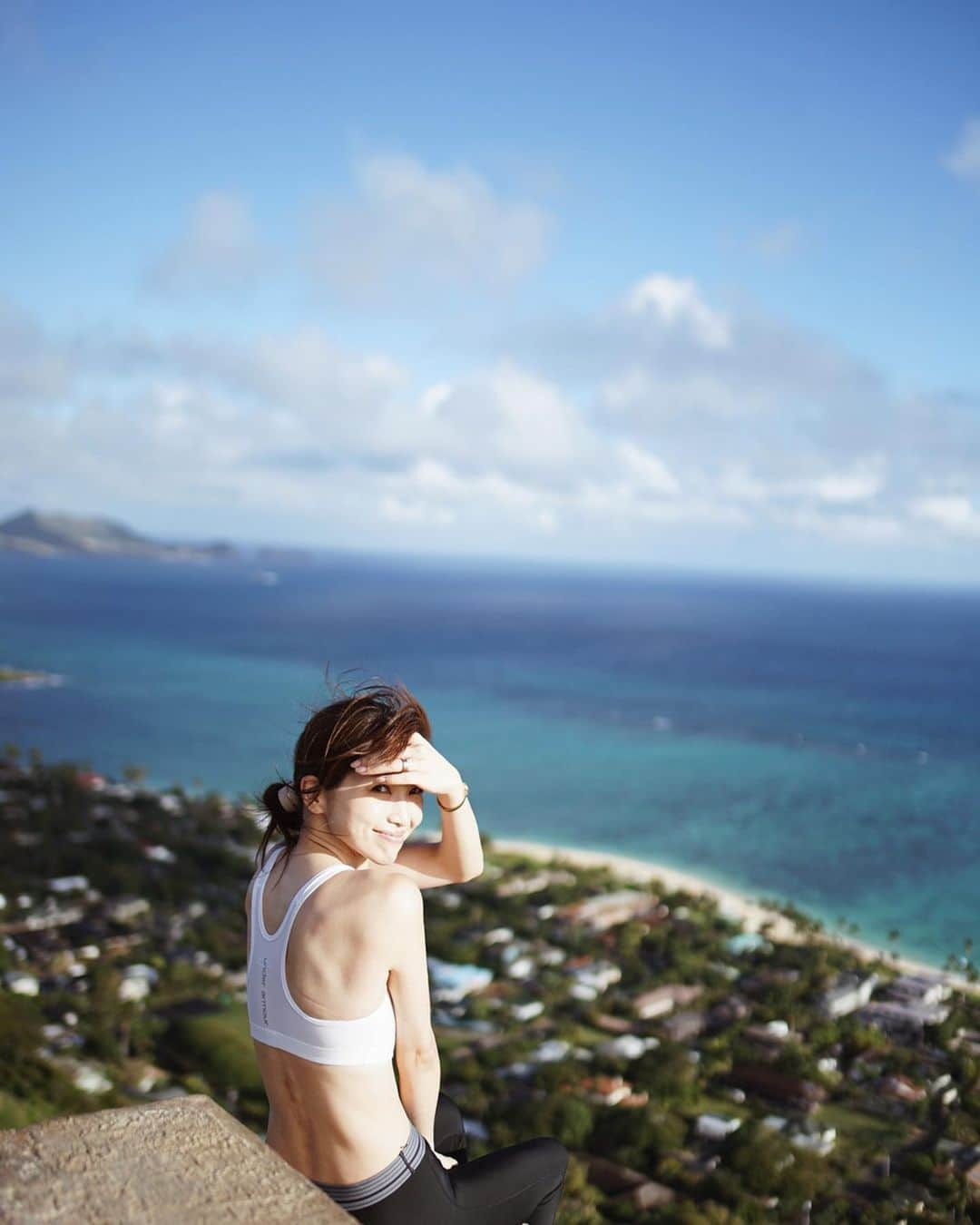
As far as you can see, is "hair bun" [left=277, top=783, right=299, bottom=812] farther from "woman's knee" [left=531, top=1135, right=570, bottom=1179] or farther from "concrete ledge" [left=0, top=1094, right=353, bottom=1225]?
"woman's knee" [left=531, top=1135, right=570, bottom=1179]

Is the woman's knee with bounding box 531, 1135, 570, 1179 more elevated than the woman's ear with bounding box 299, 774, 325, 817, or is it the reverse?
the woman's ear with bounding box 299, 774, 325, 817

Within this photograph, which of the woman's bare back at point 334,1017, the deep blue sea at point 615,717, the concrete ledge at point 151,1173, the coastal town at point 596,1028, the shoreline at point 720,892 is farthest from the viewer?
the deep blue sea at point 615,717

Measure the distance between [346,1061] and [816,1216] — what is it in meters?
8.20

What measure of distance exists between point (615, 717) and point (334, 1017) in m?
39.8

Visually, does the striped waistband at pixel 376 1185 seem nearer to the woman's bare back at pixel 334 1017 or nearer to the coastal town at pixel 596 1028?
the woman's bare back at pixel 334 1017

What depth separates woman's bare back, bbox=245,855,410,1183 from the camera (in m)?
1.46

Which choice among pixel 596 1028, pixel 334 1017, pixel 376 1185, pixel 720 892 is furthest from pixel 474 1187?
pixel 720 892

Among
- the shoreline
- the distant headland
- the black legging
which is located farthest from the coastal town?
the distant headland

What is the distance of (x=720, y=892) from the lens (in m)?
21.1

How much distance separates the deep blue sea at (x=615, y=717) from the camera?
80.6ft

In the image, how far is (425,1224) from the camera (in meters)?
1.57

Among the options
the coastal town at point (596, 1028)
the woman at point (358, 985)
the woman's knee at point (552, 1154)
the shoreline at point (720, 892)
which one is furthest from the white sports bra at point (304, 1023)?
the shoreline at point (720, 892)

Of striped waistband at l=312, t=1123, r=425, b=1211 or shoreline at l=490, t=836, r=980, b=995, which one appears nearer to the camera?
striped waistband at l=312, t=1123, r=425, b=1211

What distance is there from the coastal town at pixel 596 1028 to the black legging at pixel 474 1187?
5919 millimetres
